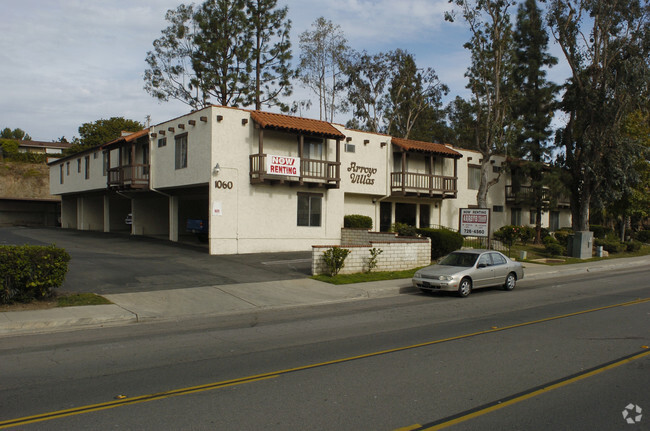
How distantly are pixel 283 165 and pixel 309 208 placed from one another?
335cm

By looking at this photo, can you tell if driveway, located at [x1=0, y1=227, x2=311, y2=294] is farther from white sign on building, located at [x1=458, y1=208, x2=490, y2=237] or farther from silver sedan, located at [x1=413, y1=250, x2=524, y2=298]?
white sign on building, located at [x1=458, y1=208, x2=490, y2=237]

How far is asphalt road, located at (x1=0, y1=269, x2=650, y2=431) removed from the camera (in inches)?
192

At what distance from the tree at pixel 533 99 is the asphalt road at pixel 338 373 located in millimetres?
25950

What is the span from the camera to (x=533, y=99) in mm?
35188

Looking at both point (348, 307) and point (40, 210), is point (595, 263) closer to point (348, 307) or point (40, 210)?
point (348, 307)

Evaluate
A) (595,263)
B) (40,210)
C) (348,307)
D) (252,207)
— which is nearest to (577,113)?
(595,263)

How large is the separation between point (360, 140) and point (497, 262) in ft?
46.0

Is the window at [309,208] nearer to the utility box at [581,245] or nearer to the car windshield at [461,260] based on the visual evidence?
the car windshield at [461,260]

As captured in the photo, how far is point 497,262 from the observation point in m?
15.6

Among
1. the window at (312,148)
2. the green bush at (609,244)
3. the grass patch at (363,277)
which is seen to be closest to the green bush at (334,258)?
the grass patch at (363,277)

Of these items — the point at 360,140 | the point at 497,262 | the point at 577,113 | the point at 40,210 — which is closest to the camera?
the point at 497,262

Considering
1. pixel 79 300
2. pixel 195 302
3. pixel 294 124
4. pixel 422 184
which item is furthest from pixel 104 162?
pixel 195 302

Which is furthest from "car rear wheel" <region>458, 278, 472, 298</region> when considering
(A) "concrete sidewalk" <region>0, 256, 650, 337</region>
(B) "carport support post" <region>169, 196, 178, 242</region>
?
(B) "carport support post" <region>169, 196, 178, 242</region>

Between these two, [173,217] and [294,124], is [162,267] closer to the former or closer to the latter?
[173,217]
